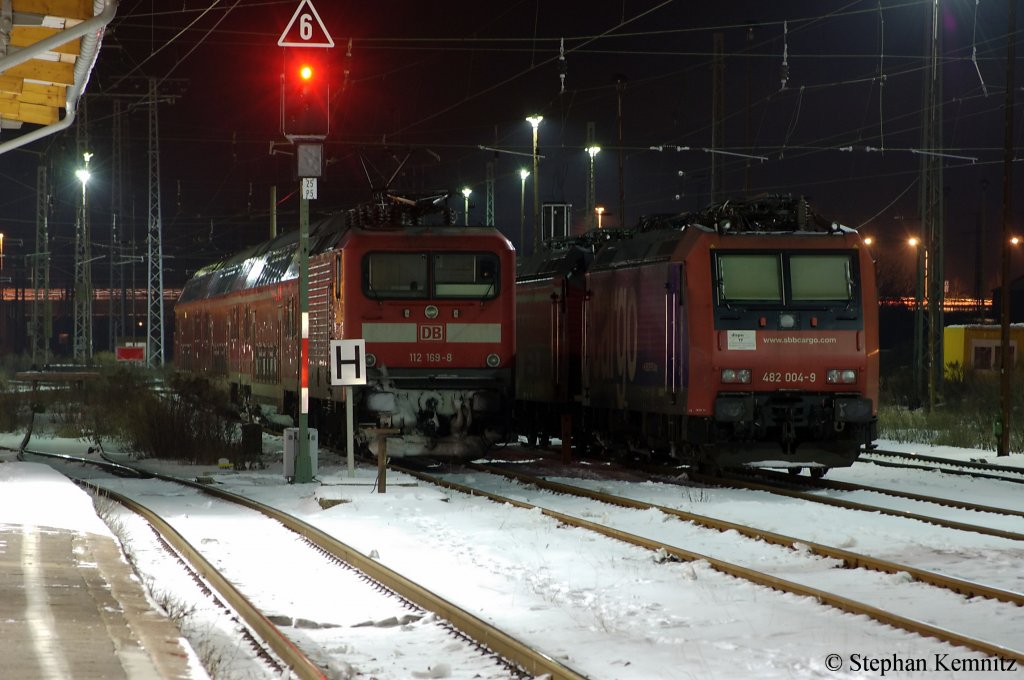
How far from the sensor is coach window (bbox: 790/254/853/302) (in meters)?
18.2

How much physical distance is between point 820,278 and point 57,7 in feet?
32.8

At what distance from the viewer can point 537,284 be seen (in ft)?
82.1

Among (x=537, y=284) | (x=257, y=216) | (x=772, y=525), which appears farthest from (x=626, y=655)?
(x=257, y=216)

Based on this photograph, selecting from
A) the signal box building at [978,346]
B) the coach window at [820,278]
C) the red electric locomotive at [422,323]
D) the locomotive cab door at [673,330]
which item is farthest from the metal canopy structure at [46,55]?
the signal box building at [978,346]

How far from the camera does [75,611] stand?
28.2 ft

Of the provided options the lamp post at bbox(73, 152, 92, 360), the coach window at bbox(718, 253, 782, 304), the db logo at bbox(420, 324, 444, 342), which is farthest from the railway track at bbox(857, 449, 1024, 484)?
the lamp post at bbox(73, 152, 92, 360)

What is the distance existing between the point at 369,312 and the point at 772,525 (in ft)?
25.7

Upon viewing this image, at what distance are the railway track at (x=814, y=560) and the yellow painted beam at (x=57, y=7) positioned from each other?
645 centimetres

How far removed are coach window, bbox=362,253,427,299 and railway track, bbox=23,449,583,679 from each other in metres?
5.40

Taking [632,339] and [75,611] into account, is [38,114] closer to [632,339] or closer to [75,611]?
[632,339]

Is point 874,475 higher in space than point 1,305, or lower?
lower

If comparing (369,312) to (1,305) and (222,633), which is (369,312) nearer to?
(222,633)

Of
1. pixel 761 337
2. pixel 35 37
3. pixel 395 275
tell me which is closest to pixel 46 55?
pixel 35 37

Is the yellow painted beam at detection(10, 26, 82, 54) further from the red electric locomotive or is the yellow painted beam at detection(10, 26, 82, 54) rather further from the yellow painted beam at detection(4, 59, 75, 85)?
the red electric locomotive
